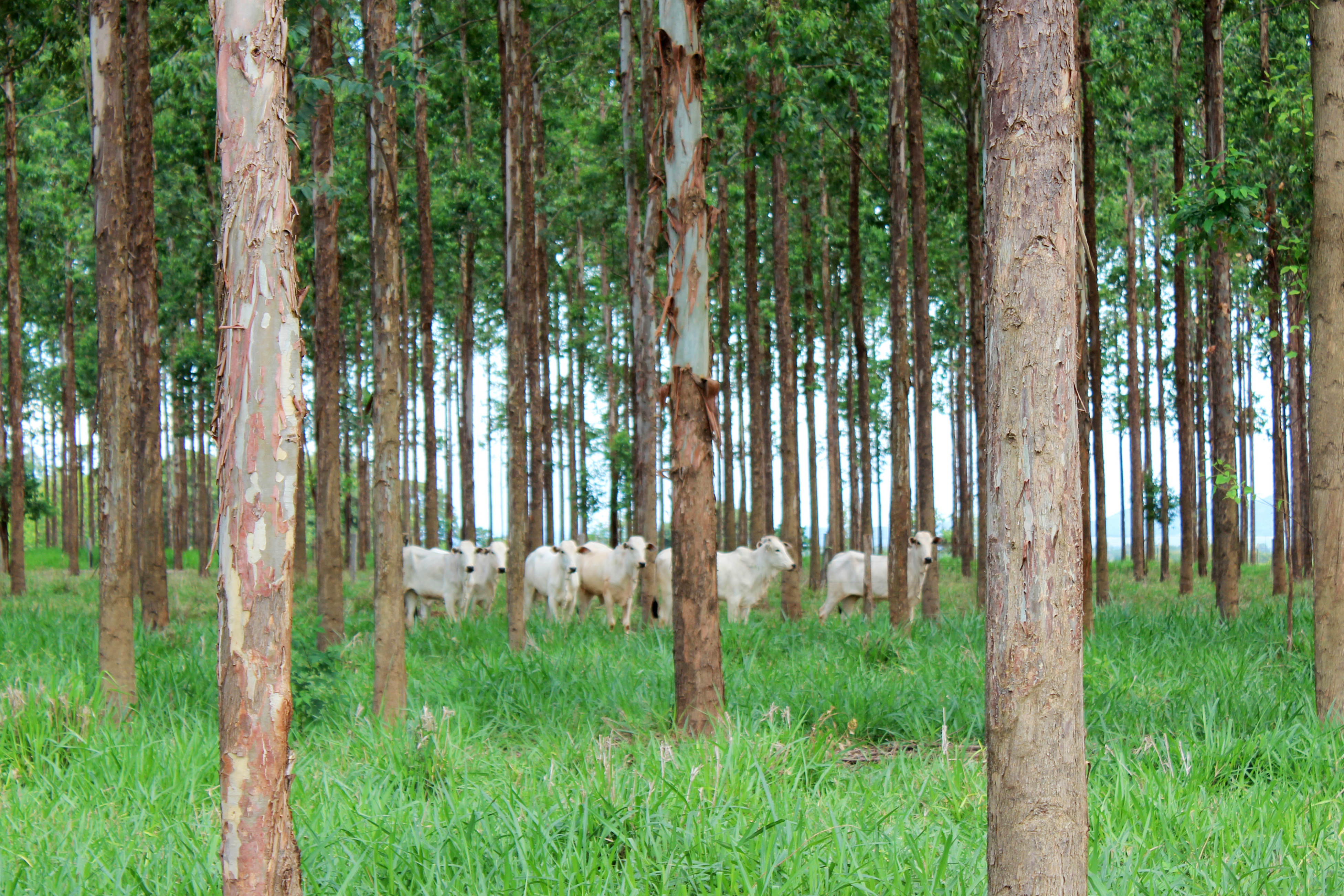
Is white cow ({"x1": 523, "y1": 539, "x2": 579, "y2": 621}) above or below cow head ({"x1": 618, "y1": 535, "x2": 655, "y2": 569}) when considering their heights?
below

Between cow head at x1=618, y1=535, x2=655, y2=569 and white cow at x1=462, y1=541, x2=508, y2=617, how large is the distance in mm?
2706

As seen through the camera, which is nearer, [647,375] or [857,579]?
[647,375]

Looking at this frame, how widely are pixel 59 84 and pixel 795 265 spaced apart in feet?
51.7

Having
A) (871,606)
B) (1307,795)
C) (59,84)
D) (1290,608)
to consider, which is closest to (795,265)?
(871,606)

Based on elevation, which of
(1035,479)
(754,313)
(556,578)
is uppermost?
(754,313)

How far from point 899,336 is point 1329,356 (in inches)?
214

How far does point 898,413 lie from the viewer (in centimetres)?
1172

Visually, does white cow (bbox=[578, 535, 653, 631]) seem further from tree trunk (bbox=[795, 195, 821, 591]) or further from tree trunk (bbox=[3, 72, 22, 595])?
tree trunk (bbox=[3, 72, 22, 595])

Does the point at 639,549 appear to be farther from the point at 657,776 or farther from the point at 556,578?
the point at 657,776

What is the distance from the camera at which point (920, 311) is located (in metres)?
12.9

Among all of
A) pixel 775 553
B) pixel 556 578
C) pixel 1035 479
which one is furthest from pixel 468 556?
pixel 1035 479

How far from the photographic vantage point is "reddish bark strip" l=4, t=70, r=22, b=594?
16719 mm

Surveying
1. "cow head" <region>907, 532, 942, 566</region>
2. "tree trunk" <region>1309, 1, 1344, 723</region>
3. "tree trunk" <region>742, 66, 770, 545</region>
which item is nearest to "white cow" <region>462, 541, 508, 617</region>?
"tree trunk" <region>742, 66, 770, 545</region>

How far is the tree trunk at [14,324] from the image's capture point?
16719mm
